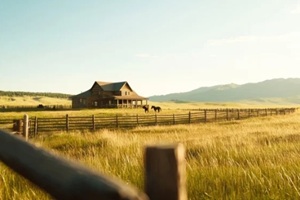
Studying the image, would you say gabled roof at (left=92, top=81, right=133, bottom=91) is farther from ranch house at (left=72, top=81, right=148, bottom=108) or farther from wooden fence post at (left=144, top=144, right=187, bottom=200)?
wooden fence post at (left=144, top=144, right=187, bottom=200)

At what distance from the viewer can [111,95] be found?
76.8 meters

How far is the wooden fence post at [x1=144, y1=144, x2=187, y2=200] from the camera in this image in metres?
1.38

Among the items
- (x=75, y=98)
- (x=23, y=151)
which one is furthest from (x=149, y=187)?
(x=75, y=98)

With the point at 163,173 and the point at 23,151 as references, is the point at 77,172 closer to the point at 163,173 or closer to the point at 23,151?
the point at 163,173

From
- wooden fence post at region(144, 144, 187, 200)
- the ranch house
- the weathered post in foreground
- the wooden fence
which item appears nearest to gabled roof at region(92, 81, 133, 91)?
the ranch house

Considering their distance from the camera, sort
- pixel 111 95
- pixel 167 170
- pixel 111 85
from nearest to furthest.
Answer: pixel 167 170, pixel 111 95, pixel 111 85

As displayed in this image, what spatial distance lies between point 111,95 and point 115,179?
249 ft

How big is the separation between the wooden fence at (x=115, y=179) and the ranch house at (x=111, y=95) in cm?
7411

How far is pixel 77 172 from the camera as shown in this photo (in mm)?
1378

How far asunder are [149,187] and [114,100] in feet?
251

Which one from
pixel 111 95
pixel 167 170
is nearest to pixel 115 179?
pixel 167 170

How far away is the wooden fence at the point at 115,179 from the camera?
1.25 metres

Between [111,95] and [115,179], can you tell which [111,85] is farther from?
[115,179]

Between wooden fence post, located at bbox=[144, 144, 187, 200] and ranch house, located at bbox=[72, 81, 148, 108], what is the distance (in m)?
74.3
